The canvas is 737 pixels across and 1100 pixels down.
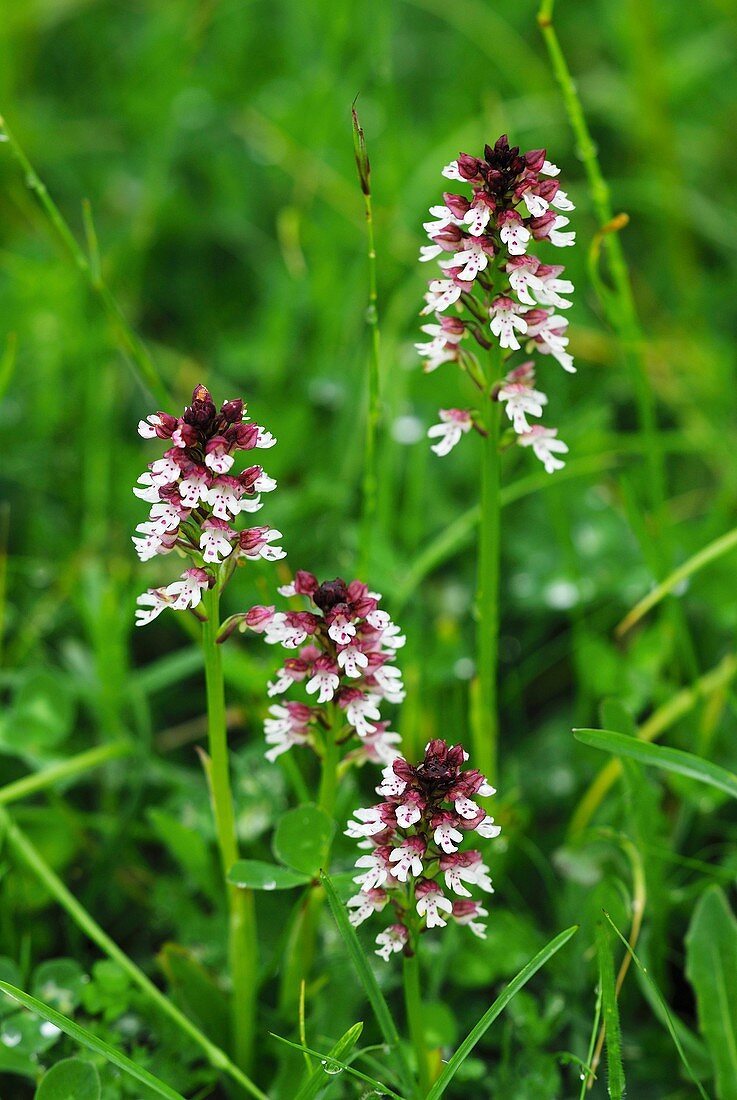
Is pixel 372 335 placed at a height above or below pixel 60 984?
above

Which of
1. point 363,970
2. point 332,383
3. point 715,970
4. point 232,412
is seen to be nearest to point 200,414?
point 232,412

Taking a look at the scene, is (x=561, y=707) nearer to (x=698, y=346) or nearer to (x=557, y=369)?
(x=557, y=369)

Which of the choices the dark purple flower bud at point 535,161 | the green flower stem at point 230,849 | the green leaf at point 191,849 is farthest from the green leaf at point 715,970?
the dark purple flower bud at point 535,161

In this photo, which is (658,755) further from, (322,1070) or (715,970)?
(322,1070)

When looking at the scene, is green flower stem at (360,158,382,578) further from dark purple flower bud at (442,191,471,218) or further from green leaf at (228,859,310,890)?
green leaf at (228,859,310,890)

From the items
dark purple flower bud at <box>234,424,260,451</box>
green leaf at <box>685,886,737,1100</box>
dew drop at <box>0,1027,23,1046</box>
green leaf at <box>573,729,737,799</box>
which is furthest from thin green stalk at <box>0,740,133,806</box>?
green leaf at <box>685,886,737,1100</box>

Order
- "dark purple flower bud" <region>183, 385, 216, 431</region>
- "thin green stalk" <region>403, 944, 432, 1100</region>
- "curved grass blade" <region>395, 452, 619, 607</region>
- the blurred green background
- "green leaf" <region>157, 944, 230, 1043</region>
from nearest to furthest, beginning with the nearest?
"dark purple flower bud" <region>183, 385, 216, 431</region>
"thin green stalk" <region>403, 944, 432, 1100</region>
"green leaf" <region>157, 944, 230, 1043</region>
the blurred green background
"curved grass blade" <region>395, 452, 619, 607</region>
